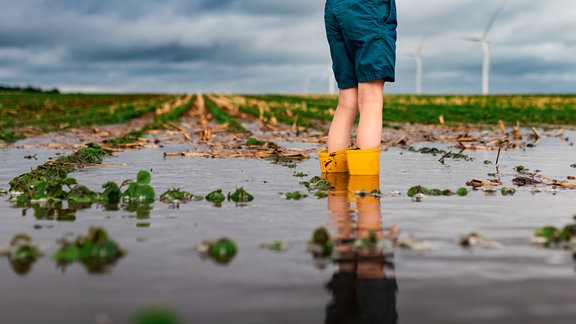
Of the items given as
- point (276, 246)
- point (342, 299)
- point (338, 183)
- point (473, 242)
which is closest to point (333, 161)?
point (338, 183)

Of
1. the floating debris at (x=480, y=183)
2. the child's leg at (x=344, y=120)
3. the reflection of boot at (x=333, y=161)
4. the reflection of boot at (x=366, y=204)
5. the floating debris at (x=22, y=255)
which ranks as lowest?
the floating debris at (x=22, y=255)

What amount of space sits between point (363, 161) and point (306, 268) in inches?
147

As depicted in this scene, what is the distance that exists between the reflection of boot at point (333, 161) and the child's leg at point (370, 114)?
0.94ft

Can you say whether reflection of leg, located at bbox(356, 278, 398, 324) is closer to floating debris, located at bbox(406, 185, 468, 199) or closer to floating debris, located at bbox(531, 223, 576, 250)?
floating debris, located at bbox(531, 223, 576, 250)

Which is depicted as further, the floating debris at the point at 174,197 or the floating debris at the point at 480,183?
the floating debris at the point at 480,183

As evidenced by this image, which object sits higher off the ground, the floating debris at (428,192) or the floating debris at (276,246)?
the floating debris at (428,192)

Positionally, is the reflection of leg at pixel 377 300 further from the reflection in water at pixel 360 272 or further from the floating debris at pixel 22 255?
the floating debris at pixel 22 255

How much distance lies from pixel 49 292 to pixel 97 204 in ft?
6.91

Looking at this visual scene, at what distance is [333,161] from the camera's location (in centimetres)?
671

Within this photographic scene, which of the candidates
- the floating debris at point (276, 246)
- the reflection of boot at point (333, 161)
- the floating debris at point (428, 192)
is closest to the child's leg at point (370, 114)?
the reflection of boot at point (333, 161)

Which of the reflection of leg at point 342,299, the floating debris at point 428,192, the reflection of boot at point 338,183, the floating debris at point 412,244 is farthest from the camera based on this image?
the reflection of boot at point 338,183

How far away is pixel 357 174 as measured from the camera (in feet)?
21.1

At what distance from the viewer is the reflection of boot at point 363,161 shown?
6332 millimetres

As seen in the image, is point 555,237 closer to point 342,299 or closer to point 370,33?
point 342,299
